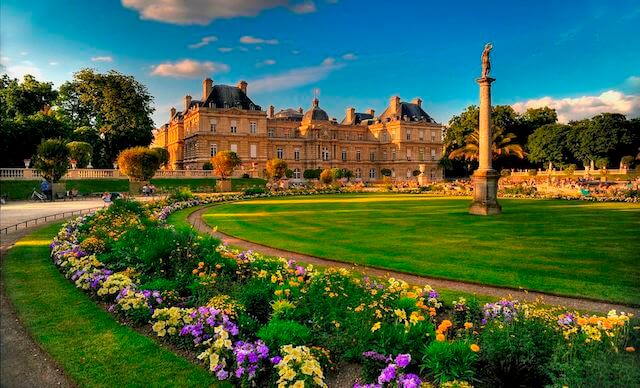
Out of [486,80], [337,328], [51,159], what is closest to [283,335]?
[337,328]

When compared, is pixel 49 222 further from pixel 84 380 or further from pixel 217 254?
pixel 84 380

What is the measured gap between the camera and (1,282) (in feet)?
25.5

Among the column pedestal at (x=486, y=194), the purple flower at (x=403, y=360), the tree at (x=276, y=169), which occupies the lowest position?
the purple flower at (x=403, y=360)

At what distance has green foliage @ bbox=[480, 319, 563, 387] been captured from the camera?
13.4 ft

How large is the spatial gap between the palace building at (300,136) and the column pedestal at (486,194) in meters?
36.2

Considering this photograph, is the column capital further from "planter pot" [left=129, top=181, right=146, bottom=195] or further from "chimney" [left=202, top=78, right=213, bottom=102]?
"chimney" [left=202, top=78, right=213, bottom=102]

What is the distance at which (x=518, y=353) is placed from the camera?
424cm

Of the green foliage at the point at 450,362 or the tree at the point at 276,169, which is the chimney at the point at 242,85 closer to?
the tree at the point at 276,169

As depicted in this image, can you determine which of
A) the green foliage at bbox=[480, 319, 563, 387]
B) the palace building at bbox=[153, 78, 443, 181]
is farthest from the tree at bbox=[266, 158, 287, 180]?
the green foliage at bbox=[480, 319, 563, 387]

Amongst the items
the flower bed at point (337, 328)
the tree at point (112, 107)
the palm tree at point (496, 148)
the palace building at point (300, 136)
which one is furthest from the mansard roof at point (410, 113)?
the flower bed at point (337, 328)

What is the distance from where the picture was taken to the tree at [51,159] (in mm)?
30906

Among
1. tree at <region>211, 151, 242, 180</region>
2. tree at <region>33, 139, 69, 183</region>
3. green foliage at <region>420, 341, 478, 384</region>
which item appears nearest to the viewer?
green foliage at <region>420, 341, 478, 384</region>

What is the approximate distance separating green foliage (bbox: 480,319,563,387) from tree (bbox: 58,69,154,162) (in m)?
52.6

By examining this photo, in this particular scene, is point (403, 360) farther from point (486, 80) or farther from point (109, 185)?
point (109, 185)
